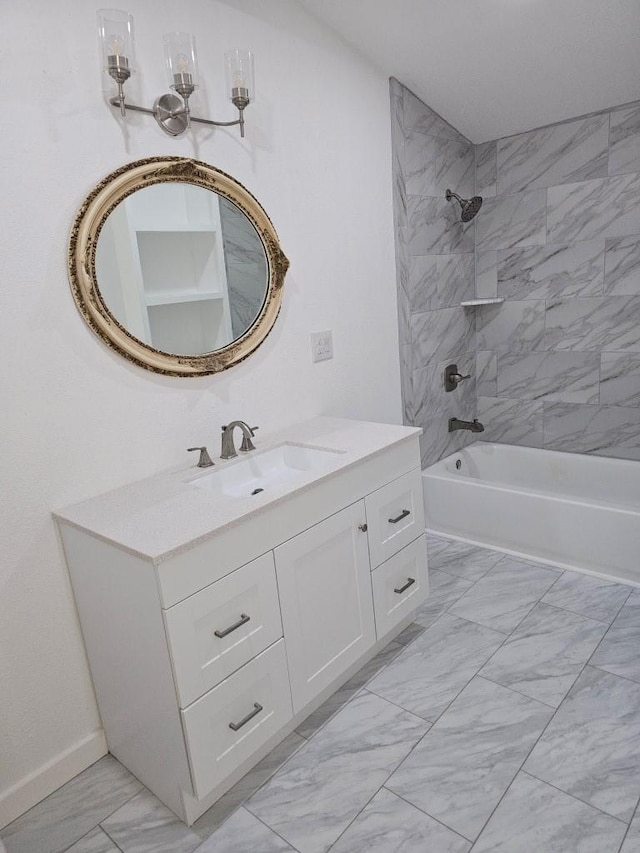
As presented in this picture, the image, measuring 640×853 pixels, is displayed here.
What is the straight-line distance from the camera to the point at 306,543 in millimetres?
1755

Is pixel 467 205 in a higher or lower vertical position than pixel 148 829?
higher

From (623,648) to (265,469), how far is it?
1.43 m

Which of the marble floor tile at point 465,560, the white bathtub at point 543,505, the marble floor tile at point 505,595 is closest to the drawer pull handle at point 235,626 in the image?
the marble floor tile at point 505,595

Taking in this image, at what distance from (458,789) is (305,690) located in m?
0.50

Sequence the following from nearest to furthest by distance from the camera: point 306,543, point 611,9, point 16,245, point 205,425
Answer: point 16,245
point 306,543
point 205,425
point 611,9

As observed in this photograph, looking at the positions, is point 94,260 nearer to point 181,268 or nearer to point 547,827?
point 181,268

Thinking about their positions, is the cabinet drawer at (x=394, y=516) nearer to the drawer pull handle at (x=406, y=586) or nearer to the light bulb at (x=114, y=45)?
the drawer pull handle at (x=406, y=586)

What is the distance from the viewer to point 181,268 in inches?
76.2

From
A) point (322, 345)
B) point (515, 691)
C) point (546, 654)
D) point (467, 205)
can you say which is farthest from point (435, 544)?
point (467, 205)

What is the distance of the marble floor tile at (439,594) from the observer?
2.42 meters

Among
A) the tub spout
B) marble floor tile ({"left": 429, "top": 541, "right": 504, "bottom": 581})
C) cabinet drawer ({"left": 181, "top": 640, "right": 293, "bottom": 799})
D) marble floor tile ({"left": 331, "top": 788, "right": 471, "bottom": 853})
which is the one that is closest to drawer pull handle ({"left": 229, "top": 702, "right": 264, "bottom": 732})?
cabinet drawer ({"left": 181, "top": 640, "right": 293, "bottom": 799})

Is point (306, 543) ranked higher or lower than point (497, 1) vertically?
lower

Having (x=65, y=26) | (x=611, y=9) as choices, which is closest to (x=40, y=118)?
(x=65, y=26)

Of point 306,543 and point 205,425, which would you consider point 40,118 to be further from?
point 306,543
